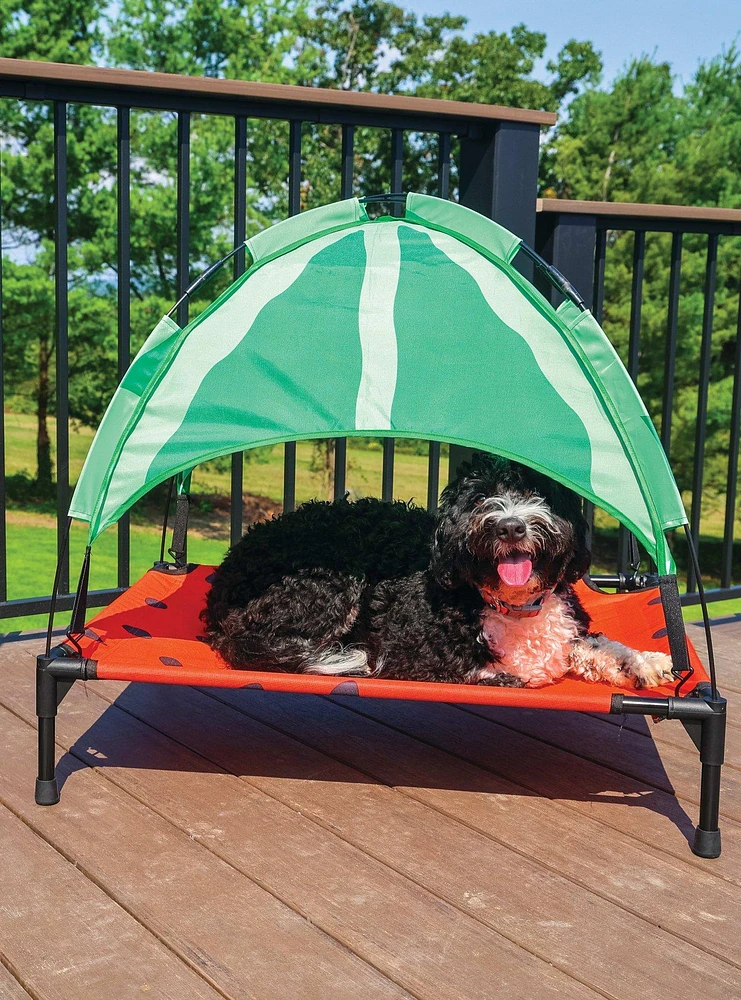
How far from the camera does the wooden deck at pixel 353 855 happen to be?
160 centimetres

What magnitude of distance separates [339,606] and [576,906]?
2.98ft

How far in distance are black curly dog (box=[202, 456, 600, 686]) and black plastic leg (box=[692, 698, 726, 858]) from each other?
45 cm

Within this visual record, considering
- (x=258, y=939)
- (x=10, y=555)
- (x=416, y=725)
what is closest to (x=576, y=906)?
(x=258, y=939)

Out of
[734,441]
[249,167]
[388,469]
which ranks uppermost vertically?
[249,167]

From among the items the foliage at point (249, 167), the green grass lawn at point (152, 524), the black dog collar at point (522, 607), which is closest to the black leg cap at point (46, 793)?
the black dog collar at point (522, 607)

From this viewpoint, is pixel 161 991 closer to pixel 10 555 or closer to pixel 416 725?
pixel 416 725

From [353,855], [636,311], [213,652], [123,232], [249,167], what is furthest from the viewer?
[249,167]

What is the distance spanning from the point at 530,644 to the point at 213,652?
74 centimetres

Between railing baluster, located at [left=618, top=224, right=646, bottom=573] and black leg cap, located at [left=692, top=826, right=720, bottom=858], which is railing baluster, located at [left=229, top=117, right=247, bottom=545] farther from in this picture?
black leg cap, located at [left=692, top=826, right=720, bottom=858]

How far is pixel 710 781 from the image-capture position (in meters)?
2.01

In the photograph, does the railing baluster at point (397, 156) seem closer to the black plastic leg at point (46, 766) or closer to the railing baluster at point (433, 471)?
the railing baluster at point (433, 471)

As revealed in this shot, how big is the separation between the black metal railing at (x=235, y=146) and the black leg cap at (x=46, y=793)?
2.87ft

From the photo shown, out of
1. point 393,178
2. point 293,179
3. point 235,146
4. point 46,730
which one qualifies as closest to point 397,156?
point 393,178

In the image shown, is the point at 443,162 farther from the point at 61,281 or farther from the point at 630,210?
the point at 61,281
